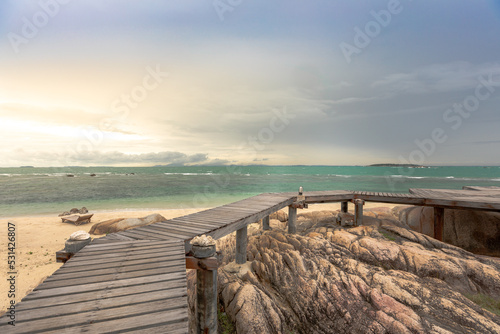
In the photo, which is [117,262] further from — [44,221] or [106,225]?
A: [44,221]

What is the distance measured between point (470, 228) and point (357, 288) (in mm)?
8701

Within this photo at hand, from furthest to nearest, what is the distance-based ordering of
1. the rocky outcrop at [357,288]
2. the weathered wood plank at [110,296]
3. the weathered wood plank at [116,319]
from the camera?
1. the rocky outcrop at [357,288]
2. the weathered wood plank at [110,296]
3. the weathered wood plank at [116,319]

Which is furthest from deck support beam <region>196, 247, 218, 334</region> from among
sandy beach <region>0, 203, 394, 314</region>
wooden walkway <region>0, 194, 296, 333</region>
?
sandy beach <region>0, 203, 394, 314</region>

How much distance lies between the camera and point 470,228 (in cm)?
1095

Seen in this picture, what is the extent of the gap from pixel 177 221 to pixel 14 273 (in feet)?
24.6

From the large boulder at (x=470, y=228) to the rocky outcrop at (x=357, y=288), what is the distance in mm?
3092

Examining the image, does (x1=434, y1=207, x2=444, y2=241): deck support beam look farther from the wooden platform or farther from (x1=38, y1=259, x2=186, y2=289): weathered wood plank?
(x1=38, y1=259, x2=186, y2=289): weathered wood plank

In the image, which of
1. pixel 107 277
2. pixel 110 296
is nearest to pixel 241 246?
pixel 107 277

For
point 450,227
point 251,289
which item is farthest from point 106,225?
point 450,227

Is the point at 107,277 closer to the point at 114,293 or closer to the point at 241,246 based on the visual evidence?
the point at 114,293

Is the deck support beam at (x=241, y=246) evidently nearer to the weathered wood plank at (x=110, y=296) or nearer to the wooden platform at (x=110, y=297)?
the wooden platform at (x=110, y=297)

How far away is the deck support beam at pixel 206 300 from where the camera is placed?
15.9 ft

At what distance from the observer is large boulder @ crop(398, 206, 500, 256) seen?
10.2 m

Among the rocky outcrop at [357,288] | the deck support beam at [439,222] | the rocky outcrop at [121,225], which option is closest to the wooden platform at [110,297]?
the rocky outcrop at [357,288]
